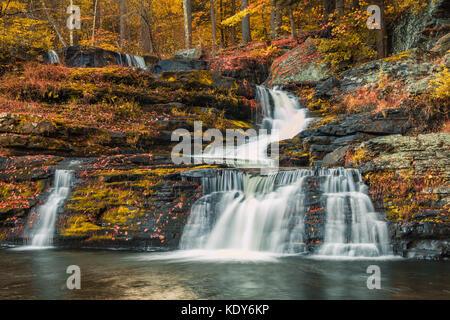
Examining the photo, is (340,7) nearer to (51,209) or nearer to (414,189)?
(414,189)

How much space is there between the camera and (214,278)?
515 centimetres

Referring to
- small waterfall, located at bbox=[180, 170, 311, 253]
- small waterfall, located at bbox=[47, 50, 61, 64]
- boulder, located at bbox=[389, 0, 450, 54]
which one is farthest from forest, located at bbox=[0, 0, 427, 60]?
small waterfall, located at bbox=[180, 170, 311, 253]

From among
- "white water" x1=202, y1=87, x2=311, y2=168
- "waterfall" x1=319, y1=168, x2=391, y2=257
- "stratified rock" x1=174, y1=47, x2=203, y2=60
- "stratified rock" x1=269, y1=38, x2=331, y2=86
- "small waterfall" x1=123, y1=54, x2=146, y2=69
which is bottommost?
"waterfall" x1=319, y1=168, x2=391, y2=257

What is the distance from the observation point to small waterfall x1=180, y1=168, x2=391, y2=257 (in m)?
6.52

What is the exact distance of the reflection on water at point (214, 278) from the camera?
14.5 feet

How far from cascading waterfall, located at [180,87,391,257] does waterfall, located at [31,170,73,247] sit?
10.3ft

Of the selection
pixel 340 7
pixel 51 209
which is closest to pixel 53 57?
pixel 51 209

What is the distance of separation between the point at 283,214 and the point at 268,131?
745 cm

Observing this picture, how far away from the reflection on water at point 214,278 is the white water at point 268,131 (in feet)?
15.4

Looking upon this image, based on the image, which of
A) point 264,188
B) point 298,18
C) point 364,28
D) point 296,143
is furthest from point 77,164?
point 298,18

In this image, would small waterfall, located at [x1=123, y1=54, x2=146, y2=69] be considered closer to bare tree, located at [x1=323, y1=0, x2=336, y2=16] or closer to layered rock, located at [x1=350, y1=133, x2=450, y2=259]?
bare tree, located at [x1=323, y1=0, x2=336, y2=16]

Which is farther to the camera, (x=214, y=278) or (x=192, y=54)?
(x=192, y=54)

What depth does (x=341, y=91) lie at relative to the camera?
14398 millimetres

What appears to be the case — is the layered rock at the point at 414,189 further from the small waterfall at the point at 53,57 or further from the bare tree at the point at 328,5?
→ the small waterfall at the point at 53,57
